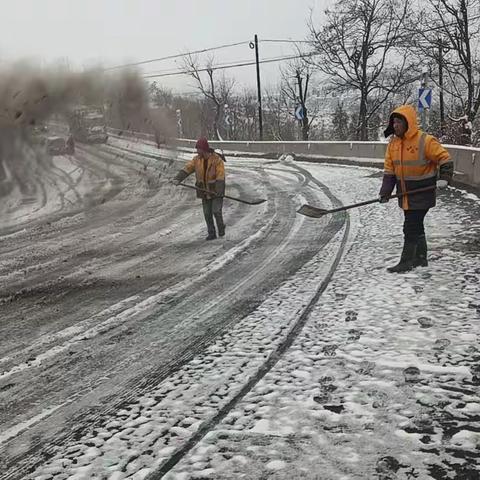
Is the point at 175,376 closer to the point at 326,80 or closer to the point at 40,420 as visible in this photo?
the point at 40,420

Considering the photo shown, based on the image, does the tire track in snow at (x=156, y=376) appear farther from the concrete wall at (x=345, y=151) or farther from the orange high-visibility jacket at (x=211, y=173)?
the orange high-visibility jacket at (x=211, y=173)

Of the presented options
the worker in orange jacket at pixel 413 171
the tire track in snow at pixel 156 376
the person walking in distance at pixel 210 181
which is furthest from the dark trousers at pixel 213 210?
the tire track in snow at pixel 156 376

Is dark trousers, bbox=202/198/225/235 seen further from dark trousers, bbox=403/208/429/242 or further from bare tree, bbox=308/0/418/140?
bare tree, bbox=308/0/418/140

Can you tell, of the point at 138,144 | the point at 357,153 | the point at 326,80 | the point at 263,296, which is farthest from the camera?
the point at 326,80

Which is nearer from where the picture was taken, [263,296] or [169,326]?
[169,326]

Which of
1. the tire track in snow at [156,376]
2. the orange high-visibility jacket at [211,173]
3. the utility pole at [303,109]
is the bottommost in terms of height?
the tire track in snow at [156,376]

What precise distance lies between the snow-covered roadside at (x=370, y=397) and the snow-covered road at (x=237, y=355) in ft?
0.04

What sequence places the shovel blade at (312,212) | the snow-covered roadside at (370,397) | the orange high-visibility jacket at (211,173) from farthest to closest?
the orange high-visibility jacket at (211,173), the shovel blade at (312,212), the snow-covered roadside at (370,397)

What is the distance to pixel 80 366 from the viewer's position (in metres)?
4.14

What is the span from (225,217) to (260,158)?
712 inches

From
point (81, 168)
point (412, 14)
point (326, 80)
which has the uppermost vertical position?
point (412, 14)

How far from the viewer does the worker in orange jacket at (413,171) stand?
571cm

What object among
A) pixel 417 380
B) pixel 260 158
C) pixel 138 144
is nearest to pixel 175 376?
pixel 417 380

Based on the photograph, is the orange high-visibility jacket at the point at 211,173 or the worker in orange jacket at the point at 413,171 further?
the orange high-visibility jacket at the point at 211,173
